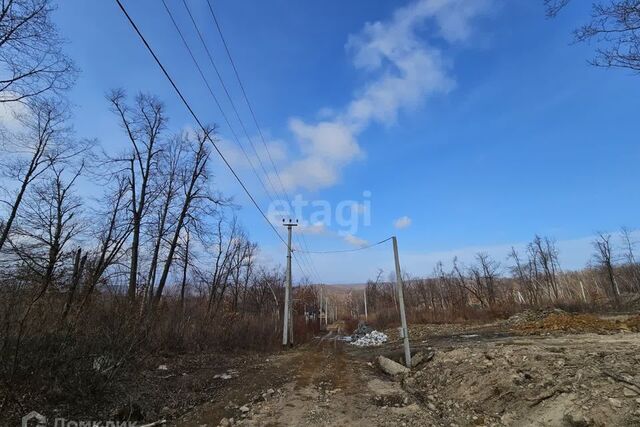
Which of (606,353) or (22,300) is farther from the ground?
(22,300)

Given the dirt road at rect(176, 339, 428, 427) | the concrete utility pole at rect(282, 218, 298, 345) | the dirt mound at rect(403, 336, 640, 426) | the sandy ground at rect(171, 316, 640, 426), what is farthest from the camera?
the concrete utility pole at rect(282, 218, 298, 345)

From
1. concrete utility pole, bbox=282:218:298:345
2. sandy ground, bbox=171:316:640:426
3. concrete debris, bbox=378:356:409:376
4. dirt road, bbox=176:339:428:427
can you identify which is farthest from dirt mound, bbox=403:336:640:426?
concrete utility pole, bbox=282:218:298:345

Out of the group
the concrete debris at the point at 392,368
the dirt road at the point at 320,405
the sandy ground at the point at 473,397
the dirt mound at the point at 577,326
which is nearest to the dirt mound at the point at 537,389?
the sandy ground at the point at 473,397

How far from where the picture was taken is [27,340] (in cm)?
659

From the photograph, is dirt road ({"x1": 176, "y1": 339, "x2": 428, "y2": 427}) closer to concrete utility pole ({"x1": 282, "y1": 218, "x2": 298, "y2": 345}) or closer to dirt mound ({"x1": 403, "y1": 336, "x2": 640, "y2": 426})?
dirt mound ({"x1": 403, "y1": 336, "x2": 640, "y2": 426})

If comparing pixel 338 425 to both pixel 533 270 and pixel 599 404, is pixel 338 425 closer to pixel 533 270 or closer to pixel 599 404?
pixel 599 404

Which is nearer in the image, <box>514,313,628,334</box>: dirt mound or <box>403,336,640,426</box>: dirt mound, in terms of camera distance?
<box>403,336,640,426</box>: dirt mound

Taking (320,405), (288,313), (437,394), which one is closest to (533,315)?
(288,313)

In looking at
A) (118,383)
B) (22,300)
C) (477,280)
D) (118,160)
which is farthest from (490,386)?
(477,280)

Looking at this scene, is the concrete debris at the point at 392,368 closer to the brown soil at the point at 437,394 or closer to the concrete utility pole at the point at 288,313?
the brown soil at the point at 437,394

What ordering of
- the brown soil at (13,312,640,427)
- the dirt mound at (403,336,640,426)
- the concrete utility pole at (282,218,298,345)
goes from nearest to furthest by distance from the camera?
the dirt mound at (403,336,640,426) < the brown soil at (13,312,640,427) < the concrete utility pole at (282,218,298,345)

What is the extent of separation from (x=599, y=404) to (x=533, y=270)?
59.5 meters

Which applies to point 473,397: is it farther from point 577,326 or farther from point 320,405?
point 577,326

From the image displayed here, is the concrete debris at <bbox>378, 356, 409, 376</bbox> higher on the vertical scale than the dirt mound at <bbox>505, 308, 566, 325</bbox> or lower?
lower
